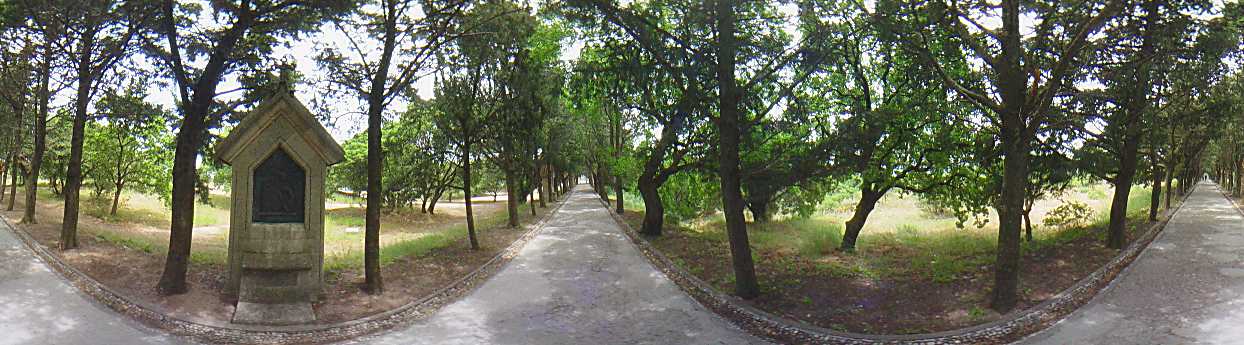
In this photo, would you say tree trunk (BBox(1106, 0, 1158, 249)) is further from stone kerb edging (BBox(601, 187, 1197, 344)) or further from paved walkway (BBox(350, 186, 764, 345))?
paved walkway (BBox(350, 186, 764, 345))

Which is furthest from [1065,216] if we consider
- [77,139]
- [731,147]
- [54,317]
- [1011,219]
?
[77,139]

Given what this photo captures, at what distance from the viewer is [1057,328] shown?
28.9 ft

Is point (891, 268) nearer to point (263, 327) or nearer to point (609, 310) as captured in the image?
point (609, 310)

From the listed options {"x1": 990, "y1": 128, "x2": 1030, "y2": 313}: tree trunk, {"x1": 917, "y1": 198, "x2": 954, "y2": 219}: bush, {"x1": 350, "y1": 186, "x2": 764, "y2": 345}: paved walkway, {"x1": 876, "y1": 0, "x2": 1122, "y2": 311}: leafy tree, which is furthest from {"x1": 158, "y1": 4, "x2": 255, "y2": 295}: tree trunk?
{"x1": 917, "y1": 198, "x2": 954, "y2": 219}: bush

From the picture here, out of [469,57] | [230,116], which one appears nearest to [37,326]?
[230,116]

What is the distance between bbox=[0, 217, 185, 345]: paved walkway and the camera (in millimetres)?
8031

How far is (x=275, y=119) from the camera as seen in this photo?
32.7 feet

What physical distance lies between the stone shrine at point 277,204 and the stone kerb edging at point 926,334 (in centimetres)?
685

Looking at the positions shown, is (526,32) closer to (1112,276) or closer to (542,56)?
(542,56)

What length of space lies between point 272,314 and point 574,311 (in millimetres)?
4739

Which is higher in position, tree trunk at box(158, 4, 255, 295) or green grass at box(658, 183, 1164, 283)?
tree trunk at box(158, 4, 255, 295)

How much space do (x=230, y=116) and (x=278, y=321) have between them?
21.2ft

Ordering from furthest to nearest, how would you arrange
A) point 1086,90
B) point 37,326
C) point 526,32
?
point 526,32
point 1086,90
point 37,326

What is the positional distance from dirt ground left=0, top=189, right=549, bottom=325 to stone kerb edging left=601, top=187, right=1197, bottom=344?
17.8ft
